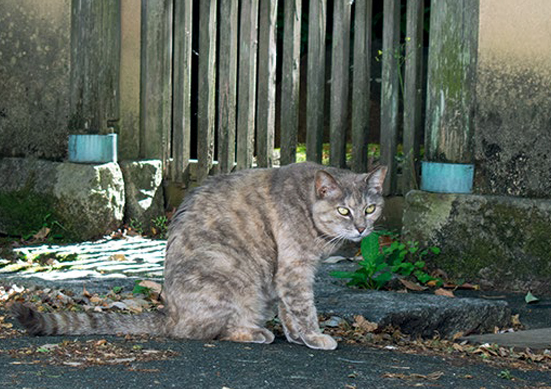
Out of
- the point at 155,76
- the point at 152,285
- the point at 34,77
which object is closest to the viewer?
the point at 152,285

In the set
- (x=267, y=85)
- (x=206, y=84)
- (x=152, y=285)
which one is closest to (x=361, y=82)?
(x=267, y=85)

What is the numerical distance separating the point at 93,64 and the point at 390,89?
2.51m

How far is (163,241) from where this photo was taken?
26.0 feet

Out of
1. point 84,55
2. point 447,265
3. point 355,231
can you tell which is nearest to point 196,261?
point 355,231

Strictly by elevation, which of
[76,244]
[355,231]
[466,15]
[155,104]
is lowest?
[76,244]

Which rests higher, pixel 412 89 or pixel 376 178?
pixel 412 89

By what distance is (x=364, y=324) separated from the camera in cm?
527

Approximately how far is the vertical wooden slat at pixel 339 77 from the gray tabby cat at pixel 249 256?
2541 millimetres

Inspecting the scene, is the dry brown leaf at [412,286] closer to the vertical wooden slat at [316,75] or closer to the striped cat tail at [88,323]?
the vertical wooden slat at [316,75]

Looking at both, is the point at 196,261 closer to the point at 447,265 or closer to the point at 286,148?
the point at 447,265

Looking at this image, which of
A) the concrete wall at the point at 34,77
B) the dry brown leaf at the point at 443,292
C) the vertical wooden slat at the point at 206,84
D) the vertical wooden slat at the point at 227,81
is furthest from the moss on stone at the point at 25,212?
the dry brown leaf at the point at 443,292

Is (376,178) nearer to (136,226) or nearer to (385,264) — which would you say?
(385,264)

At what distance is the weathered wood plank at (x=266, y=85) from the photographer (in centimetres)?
794

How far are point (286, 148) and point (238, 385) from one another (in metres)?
4.24
